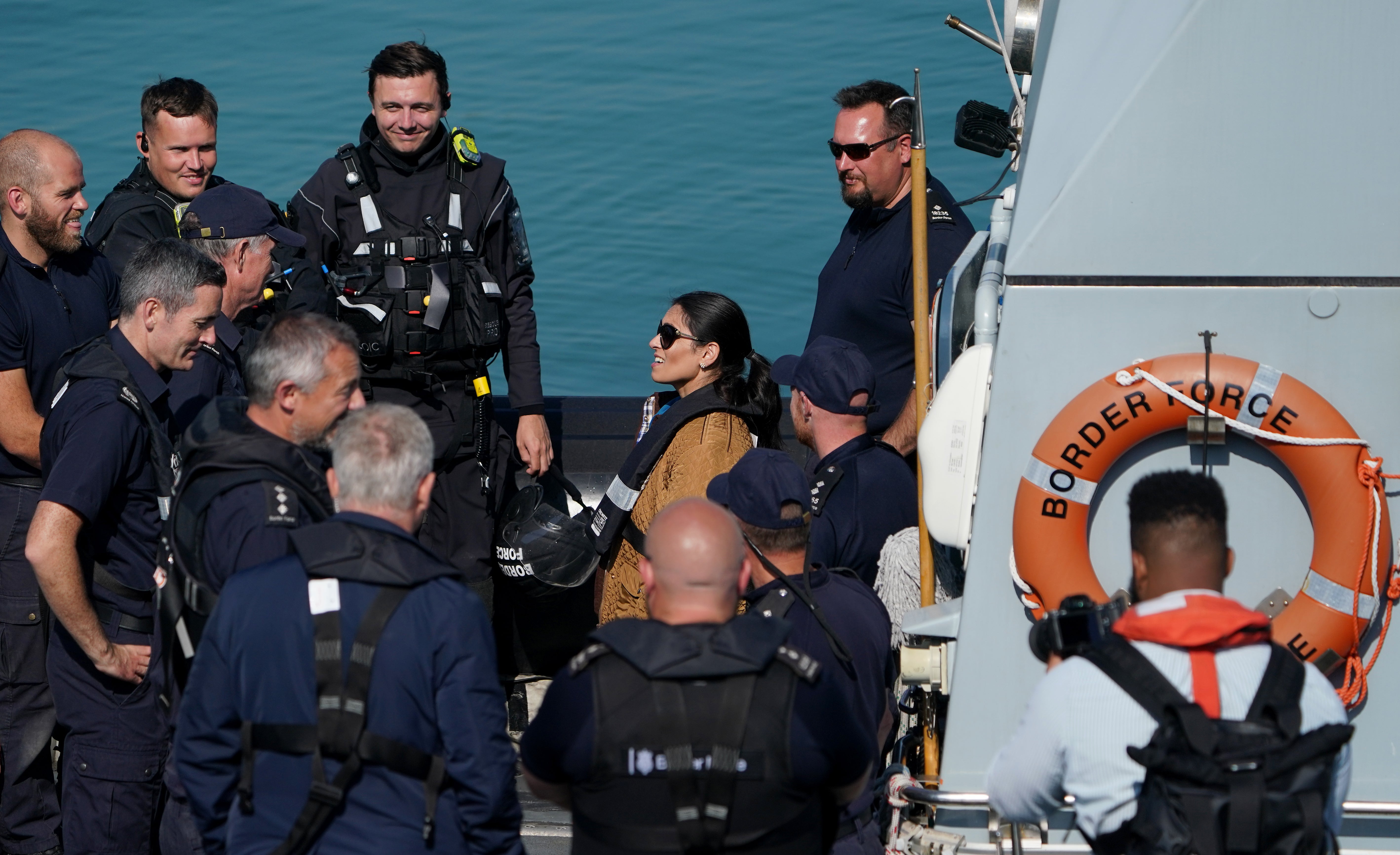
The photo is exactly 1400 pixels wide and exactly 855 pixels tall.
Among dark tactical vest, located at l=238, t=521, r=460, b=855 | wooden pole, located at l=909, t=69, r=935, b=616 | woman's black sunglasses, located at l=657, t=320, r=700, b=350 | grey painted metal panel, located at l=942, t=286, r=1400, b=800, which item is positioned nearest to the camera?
dark tactical vest, located at l=238, t=521, r=460, b=855

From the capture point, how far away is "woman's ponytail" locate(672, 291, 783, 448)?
11.4ft

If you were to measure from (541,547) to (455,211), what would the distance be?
3.37 ft

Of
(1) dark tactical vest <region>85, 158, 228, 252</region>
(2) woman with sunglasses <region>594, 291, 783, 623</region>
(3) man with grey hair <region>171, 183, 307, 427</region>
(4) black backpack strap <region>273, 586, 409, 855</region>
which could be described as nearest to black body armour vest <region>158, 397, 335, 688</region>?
(4) black backpack strap <region>273, 586, 409, 855</region>

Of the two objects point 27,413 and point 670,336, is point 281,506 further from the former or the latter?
point 670,336

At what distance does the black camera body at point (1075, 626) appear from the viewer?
2.01 meters

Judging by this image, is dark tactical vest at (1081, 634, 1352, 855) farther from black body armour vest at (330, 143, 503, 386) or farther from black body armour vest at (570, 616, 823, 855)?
black body armour vest at (330, 143, 503, 386)

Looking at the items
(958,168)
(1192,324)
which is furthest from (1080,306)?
(958,168)

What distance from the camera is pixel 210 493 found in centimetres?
244

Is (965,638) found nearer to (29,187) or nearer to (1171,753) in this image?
(1171,753)

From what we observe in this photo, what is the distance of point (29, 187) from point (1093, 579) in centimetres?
259

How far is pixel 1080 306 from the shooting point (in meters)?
2.55

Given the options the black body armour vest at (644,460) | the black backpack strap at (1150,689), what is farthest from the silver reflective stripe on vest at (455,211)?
the black backpack strap at (1150,689)

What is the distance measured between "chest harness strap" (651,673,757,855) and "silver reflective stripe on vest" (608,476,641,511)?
1.42 m

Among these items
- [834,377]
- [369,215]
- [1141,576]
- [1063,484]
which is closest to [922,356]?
[834,377]
